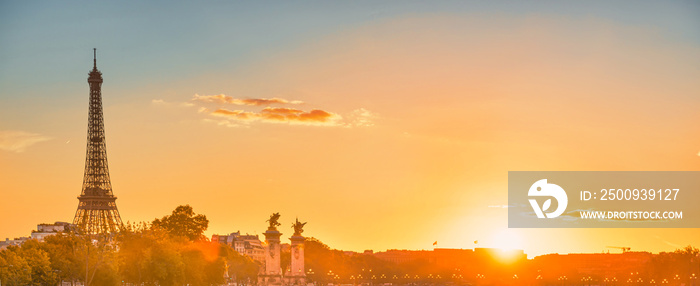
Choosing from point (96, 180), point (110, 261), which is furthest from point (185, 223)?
point (110, 261)

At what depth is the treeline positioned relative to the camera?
7644 centimetres

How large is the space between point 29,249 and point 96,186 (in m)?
42.9

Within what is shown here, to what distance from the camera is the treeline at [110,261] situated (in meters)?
76.4

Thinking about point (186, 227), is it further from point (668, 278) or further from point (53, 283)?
point (668, 278)

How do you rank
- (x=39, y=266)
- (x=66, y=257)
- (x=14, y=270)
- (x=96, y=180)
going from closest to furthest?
1. (x=14, y=270)
2. (x=39, y=266)
3. (x=66, y=257)
4. (x=96, y=180)

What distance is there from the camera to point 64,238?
270ft

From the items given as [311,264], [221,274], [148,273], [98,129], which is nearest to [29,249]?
[148,273]

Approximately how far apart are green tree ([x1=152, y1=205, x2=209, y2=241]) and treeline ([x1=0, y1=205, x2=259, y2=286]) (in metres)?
14.7

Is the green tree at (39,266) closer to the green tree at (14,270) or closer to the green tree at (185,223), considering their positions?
the green tree at (14,270)

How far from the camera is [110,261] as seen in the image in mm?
80312

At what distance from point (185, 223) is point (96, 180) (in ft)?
40.6

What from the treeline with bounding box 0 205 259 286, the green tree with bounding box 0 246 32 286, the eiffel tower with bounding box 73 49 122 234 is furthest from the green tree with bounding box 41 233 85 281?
the eiffel tower with bounding box 73 49 122 234

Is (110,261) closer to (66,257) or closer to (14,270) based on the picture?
(66,257)

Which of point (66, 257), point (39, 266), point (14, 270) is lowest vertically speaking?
point (14, 270)
